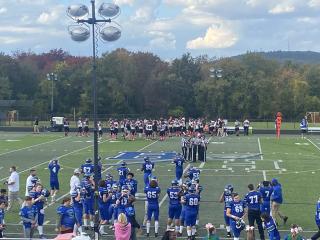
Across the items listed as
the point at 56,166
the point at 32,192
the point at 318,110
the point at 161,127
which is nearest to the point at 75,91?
the point at 318,110

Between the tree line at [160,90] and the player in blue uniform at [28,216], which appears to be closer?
the player in blue uniform at [28,216]

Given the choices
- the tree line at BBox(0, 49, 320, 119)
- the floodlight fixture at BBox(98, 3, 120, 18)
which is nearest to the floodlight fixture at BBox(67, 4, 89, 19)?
the floodlight fixture at BBox(98, 3, 120, 18)

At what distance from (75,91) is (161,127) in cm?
3215

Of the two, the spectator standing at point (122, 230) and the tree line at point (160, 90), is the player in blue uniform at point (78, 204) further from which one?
the tree line at point (160, 90)

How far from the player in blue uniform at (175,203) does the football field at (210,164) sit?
744mm

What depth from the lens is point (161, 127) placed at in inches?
1767

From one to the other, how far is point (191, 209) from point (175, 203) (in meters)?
0.72

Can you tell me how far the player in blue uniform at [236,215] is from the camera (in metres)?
15.6

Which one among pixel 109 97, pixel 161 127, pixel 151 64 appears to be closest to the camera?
pixel 161 127

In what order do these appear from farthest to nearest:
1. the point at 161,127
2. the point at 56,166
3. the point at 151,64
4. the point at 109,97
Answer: the point at 151,64 → the point at 109,97 → the point at 161,127 → the point at 56,166

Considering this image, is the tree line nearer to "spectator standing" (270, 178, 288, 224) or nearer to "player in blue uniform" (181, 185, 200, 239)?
"spectator standing" (270, 178, 288, 224)

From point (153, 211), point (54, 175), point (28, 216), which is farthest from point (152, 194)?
point (54, 175)

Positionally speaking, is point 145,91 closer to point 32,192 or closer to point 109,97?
point 109,97

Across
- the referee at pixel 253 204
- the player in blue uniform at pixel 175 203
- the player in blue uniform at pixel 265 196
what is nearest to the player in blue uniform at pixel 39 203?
the player in blue uniform at pixel 175 203
